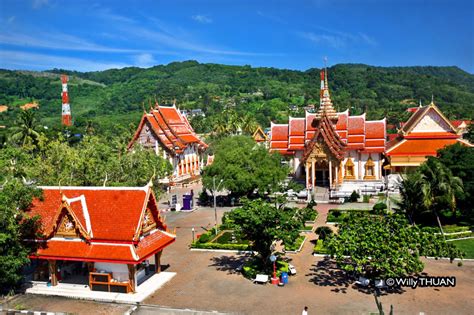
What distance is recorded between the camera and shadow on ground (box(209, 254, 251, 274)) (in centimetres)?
3050

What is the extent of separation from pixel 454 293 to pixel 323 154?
103ft

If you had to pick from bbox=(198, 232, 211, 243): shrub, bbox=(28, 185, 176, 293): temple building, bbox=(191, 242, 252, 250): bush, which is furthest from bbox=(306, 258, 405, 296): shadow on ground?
bbox=(198, 232, 211, 243): shrub

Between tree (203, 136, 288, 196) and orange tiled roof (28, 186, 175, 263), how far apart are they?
20332mm

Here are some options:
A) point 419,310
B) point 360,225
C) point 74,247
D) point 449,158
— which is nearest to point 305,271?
point 360,225

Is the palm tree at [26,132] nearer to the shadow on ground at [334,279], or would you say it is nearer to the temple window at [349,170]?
the temple window at [349,170]

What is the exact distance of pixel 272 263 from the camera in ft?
95.6

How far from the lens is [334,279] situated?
27609mm

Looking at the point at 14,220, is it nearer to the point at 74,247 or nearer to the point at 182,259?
the point at 74,247

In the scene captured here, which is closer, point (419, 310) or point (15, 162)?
point (419, 310)

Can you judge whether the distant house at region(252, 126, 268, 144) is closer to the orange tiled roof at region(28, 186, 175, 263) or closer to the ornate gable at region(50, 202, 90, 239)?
the orange tiled roof at region(28, 186, 175, 263)

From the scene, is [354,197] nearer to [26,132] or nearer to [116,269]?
[116,269]

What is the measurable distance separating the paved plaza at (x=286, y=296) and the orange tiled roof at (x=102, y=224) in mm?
2489

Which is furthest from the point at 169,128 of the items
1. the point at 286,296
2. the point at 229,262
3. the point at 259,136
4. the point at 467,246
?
the point at 286,296

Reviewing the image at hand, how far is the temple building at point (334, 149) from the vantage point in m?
55.4
